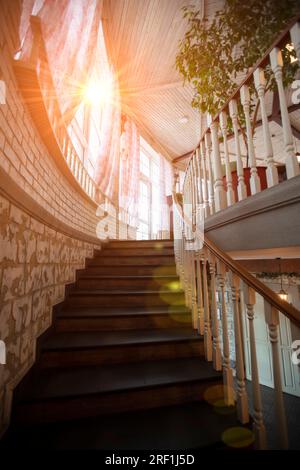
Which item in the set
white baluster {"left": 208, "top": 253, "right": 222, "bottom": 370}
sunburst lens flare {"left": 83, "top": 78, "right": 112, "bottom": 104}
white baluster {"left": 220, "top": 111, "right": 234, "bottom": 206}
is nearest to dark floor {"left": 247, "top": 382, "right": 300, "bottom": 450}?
white baluster {"left": 208, "top": 253, "right": 222, "bottom": 370}

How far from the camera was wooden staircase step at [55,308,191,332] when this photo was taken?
1900 mm

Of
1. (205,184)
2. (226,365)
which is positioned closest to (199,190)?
(205,184)

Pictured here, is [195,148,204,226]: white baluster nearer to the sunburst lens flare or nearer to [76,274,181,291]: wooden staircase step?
[76,274,181,291]: wooden staircase step

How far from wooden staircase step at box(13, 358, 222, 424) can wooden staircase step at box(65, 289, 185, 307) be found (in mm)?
682

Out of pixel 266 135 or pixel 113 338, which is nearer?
pixel 266 135

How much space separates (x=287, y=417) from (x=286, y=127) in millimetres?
4342

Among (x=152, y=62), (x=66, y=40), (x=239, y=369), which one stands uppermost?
(x=152, y=62)

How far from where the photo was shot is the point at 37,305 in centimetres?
158

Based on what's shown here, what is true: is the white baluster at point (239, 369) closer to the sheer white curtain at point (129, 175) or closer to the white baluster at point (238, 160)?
the white baluster at point (238, 160)

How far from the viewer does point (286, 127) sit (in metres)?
1.23

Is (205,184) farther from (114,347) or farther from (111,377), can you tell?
(111,377)

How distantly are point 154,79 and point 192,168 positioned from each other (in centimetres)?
397

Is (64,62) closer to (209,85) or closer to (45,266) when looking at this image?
(209,85)

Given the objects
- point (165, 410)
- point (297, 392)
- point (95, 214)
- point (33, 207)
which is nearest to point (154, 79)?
point (95, 214)
